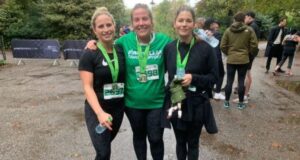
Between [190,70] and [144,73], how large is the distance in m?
0.46

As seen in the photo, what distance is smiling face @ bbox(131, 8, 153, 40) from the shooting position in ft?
12.1

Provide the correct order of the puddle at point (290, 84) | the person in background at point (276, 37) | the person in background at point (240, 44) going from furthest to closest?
1. the person in background at point (276, 37)
2. the puddle at point (290, 84)
3. the person in background at point (240, 44)

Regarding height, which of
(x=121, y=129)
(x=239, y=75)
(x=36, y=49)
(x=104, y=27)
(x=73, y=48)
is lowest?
(x=36, y=49)

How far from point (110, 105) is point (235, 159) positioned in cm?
231

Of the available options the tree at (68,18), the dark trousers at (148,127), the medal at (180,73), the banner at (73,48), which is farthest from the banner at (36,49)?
the medal at (180,73)

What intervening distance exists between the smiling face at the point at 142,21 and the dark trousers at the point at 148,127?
Result: 79cm

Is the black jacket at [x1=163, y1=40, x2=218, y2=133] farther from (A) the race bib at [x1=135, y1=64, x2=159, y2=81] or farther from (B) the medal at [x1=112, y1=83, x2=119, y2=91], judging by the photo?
(B) the medal at [x1=112, y1=83, x2=119, y2=91]

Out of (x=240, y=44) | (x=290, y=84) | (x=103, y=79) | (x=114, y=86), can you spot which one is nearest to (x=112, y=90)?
(x=114, y=86)

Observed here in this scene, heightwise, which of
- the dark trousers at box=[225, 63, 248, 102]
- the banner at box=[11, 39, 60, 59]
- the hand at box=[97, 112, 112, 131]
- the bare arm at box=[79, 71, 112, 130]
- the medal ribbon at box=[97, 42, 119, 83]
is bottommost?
the banner at box=[11, 39, 60, 59]

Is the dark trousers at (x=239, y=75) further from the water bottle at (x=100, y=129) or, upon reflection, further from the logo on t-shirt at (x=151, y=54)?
the water bottle at (x=100, y=129)

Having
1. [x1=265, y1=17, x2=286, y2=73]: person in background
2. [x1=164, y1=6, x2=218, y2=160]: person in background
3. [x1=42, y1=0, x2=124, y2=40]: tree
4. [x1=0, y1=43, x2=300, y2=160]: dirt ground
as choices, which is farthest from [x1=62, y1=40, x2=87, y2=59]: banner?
[x1=164, y1=6, x2=218, y2=160]: person in background

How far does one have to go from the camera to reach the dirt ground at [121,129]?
547cm

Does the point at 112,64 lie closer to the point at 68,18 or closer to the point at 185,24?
the point at 185,24

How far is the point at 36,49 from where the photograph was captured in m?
18.1
